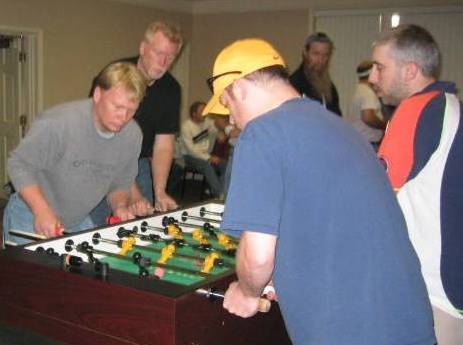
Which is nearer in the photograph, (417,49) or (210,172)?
(417,49)

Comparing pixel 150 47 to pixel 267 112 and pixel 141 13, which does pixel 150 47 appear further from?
pixel 141 13

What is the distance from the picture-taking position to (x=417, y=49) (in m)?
2.01

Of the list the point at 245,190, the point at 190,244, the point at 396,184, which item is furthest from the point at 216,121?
the point at 245,190

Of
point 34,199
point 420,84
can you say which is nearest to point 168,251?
point 34,199

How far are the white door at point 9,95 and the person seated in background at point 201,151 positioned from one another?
1.95 meters

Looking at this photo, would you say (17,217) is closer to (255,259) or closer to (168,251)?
(168,251)

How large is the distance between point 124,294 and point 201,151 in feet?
17.9

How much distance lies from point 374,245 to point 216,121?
19.7ft

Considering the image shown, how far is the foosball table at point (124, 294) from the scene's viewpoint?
1.59m

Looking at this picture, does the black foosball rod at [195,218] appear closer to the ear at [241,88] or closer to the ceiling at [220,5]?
the ear at [241,88]

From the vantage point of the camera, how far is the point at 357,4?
283 inches

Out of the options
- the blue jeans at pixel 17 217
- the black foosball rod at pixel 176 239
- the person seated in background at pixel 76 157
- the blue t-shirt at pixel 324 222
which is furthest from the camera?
the blue jeans at pixel 17 217

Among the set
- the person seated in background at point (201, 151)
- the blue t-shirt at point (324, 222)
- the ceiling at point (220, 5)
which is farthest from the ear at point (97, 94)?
the ceiling at point (220, 5)

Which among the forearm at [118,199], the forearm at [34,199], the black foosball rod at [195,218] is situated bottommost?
the black foosball rod at [195,218]
